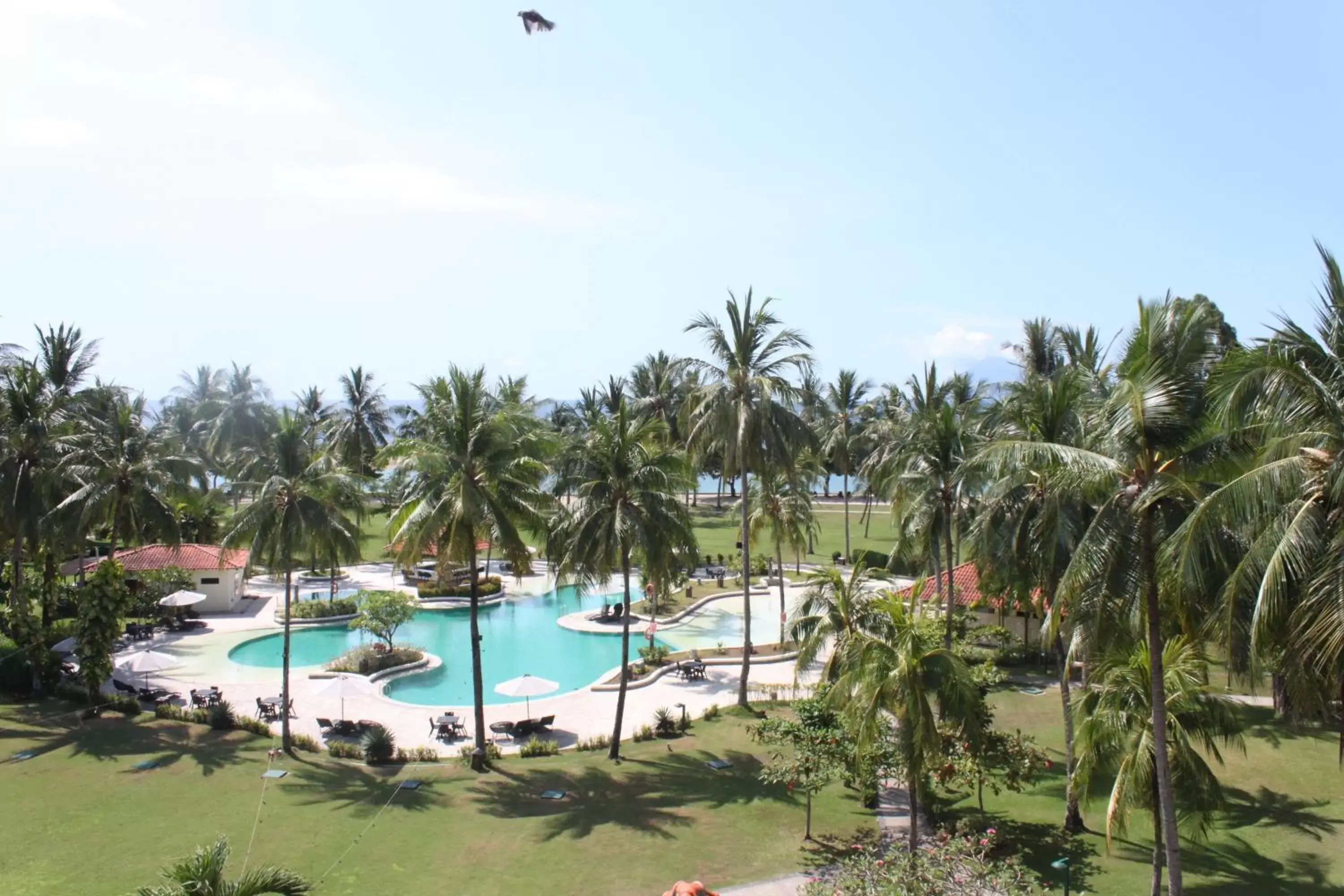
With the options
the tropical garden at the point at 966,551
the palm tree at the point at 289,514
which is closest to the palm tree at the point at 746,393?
the tropical garden at the point at 966,551

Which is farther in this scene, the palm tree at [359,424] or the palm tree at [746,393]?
the palm tree at [359,424]

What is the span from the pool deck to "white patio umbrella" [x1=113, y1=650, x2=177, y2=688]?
6.56 ft

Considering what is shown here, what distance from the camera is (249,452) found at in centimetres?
5041

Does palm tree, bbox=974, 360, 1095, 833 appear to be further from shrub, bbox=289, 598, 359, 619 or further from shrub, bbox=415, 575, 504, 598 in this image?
shrub, bbox=415, 575, 504, 598

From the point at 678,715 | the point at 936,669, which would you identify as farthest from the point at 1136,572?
the point at 678,715

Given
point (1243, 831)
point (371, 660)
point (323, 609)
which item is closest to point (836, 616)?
point (1243, 831)

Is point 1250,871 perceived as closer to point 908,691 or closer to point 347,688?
point 908,691

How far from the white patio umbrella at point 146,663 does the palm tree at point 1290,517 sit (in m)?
27.5

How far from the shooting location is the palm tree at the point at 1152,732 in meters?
13.2

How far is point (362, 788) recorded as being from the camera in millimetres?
20438

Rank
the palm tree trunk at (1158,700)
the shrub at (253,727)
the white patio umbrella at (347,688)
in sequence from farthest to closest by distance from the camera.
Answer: the white patio umbrella at (347,688) → the shrub at (253,727) → the palm tree trunk at (1158,700)

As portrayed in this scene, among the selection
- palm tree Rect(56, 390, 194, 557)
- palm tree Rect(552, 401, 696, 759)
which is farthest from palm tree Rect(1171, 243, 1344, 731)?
palm tree Rect(56, 390, 194, 557)

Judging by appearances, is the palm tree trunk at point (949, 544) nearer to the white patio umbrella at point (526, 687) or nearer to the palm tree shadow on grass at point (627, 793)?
the palm tree shadow on grass at point (627, 793)

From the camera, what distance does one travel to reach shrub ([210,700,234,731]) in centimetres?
2452
